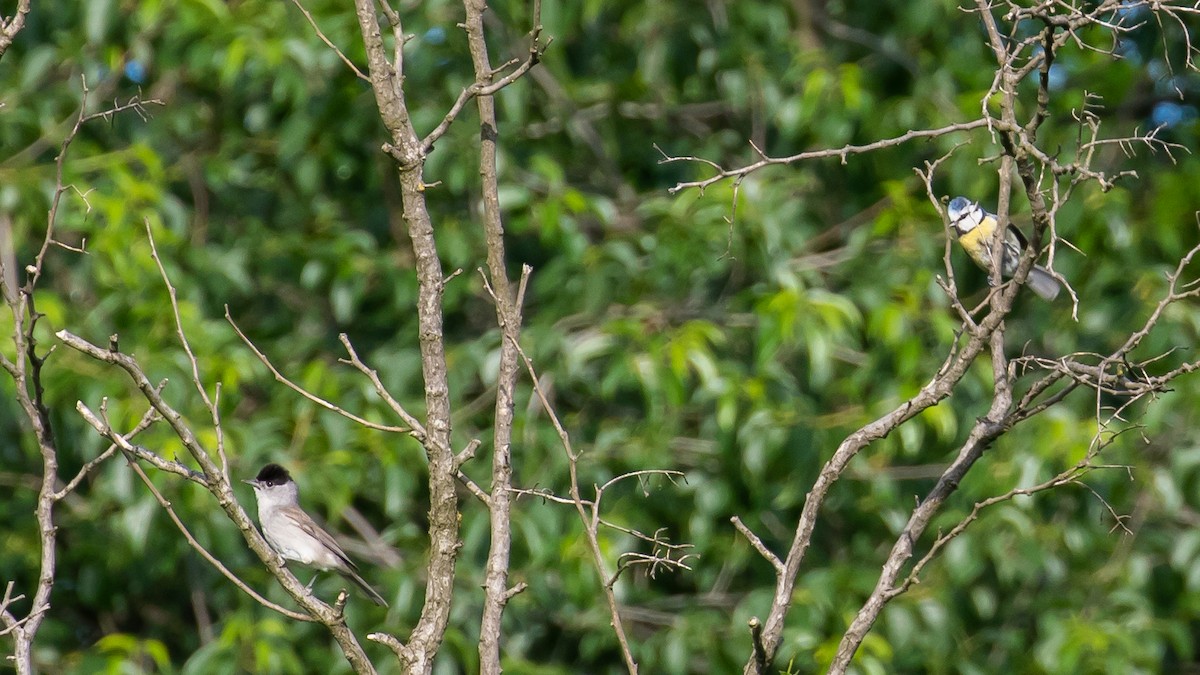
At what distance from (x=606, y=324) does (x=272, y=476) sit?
132 centimetres

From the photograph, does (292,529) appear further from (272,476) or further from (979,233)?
(979,233)

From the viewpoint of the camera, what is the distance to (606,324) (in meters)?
5.34

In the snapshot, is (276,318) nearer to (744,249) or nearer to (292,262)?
(292,262)

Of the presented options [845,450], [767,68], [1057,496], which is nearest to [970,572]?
[1057,496]

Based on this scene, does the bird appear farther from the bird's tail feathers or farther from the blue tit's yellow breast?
the blue tit's yellow breast

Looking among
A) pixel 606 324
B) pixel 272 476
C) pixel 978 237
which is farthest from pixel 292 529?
pixel 978 237

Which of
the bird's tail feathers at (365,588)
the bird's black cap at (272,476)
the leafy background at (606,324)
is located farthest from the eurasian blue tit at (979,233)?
the bird's black cap at (272,476)

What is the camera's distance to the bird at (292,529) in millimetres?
5180

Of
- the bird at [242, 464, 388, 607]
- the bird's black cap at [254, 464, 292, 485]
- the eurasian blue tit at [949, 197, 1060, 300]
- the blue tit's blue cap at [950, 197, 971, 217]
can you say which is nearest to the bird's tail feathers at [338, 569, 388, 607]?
the bird at [242, 464, 388, 607]

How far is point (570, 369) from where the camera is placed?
5273 millimetres

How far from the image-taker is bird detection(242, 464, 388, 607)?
17.0 ft

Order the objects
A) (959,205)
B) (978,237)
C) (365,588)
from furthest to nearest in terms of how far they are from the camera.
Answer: (959,205) < (365,588) < (978,237)

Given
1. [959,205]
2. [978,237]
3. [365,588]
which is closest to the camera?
[978,237]

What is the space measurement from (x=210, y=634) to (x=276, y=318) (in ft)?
4.30
